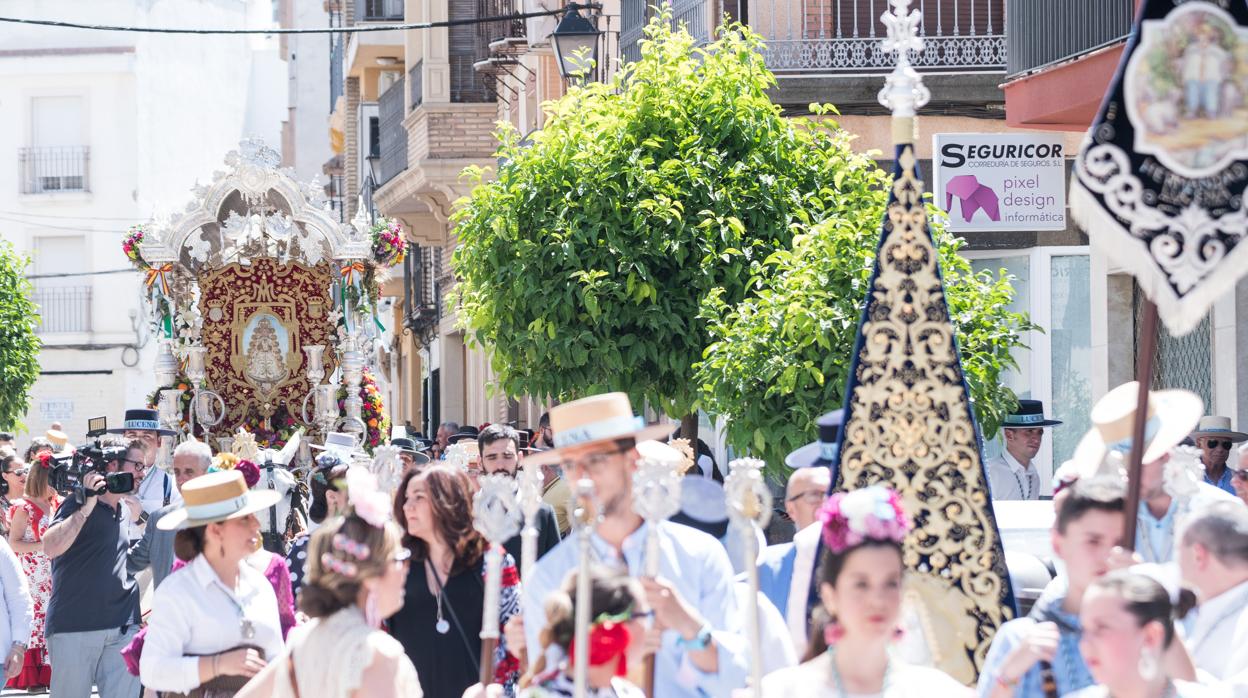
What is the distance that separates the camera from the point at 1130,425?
622 cm

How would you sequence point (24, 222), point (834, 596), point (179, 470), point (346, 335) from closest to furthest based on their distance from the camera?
point (834, 596) → point (179, 470) → point (346, 335) → point (24, 222)

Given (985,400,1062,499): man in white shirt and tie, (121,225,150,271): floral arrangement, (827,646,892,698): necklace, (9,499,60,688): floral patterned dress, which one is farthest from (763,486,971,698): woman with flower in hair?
(121,225,150,271): floral arrangement

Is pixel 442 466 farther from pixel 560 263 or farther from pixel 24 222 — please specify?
pixel 24 222

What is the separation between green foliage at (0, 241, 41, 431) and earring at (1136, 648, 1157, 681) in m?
29.4

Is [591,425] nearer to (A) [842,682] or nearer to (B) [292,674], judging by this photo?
(B) [292,674]

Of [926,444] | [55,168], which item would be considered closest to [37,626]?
[926,444]

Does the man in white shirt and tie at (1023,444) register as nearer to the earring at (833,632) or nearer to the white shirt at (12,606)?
the white shirt at (12,606)

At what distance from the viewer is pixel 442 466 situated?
22.2ft

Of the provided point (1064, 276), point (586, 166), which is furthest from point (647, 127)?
point (1064, 276)

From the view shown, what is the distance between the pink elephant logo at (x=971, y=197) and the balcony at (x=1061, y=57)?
5.93 ft

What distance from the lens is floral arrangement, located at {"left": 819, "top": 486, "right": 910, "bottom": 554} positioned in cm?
481

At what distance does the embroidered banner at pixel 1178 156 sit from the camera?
5.68 meters

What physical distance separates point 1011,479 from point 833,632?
7.40m

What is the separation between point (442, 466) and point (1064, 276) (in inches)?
486
